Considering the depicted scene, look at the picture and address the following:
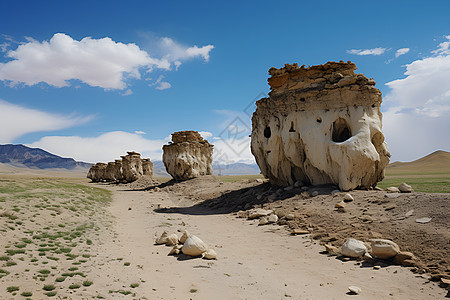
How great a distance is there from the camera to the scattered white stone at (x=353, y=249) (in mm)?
8180

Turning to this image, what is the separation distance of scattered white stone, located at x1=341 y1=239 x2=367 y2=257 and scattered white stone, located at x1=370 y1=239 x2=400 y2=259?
0.34m

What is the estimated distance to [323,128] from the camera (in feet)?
56.1

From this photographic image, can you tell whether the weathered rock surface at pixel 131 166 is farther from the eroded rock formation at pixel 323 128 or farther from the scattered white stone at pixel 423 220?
the scattered white stone at pixel 423 220

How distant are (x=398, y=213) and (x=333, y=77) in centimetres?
1021

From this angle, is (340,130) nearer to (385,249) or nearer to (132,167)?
(385,249)

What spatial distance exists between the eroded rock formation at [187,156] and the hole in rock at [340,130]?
27.3 metres

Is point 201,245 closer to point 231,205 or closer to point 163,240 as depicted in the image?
point 163,240

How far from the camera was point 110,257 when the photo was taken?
8680mm

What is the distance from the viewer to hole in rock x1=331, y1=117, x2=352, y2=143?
1709cm

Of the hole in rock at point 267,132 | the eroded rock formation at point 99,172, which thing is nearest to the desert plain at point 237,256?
the hole in rock at point 267,132

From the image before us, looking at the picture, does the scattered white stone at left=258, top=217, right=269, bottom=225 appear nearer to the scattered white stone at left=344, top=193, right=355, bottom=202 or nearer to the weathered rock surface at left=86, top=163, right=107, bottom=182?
Answer: the scattered white stone at left=344, top=193, right=355, bottom=202

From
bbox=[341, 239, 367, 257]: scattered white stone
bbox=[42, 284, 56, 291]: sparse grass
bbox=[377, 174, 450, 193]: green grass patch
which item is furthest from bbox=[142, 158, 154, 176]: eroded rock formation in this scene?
bbox=[341, 239, 367, 257]: scattered white stone

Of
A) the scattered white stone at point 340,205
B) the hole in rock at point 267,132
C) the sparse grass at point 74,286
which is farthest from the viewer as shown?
the hole in rock at point 267,132

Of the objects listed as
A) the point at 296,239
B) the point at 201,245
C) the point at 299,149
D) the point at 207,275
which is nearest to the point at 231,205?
the point at 299,149
